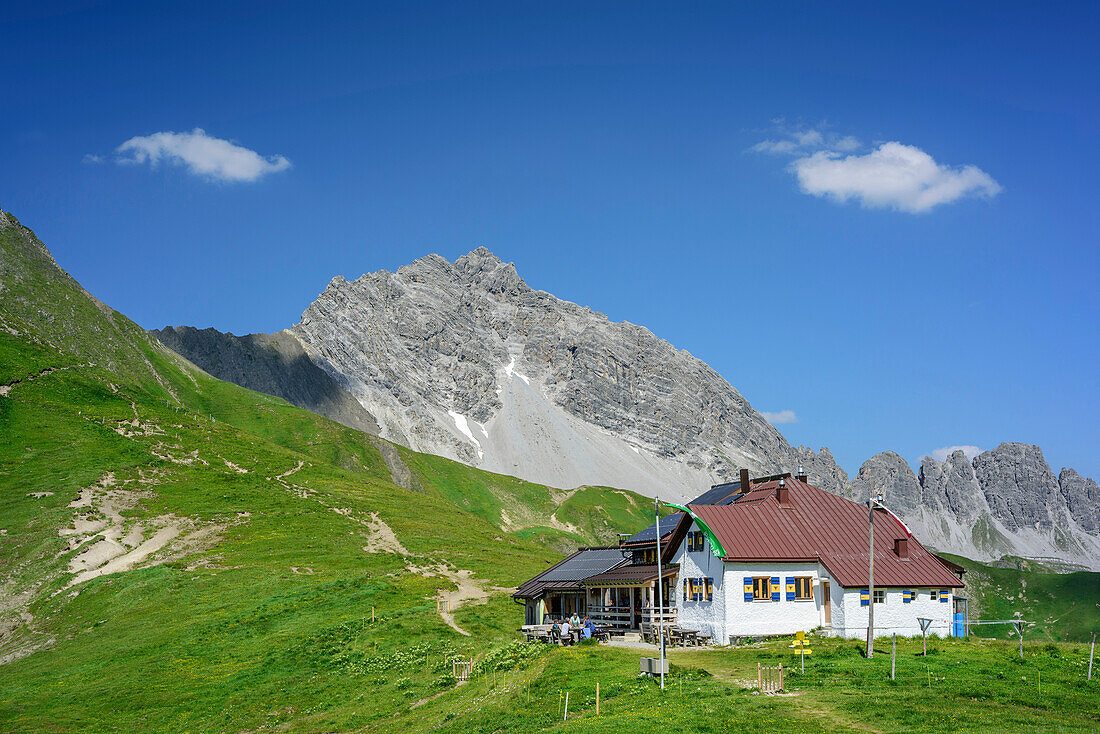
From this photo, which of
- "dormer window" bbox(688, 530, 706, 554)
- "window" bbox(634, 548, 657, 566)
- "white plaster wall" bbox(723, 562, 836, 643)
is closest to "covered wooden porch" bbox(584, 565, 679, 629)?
"window" bbox(634, 548, 657, 566)

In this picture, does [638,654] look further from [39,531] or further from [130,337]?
[130,337]

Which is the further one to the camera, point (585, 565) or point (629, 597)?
point (585, 565)

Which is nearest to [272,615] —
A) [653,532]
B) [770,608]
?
[653,532]

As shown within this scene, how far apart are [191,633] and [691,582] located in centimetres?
3760

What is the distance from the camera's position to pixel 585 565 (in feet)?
236

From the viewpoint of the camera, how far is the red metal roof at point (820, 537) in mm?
53562

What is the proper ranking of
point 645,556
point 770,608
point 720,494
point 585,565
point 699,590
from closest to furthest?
point 770,608 < point 699,590 < point 645,556 < point 585,565 < point 720,494

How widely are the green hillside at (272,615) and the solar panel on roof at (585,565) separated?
4.74 metres

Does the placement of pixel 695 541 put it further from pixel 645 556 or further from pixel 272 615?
pixel 272 615

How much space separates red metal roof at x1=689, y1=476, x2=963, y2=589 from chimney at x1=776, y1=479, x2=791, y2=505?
22 cm

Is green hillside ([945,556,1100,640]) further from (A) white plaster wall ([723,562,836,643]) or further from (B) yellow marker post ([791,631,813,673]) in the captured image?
(B) yellow marker post ([791,631,813,673])

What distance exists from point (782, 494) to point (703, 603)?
10.6 m

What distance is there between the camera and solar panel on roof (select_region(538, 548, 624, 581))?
68938 millimetres

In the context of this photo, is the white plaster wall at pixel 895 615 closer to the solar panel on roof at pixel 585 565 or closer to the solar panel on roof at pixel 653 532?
the solar panel on roof at pixel 653 532
